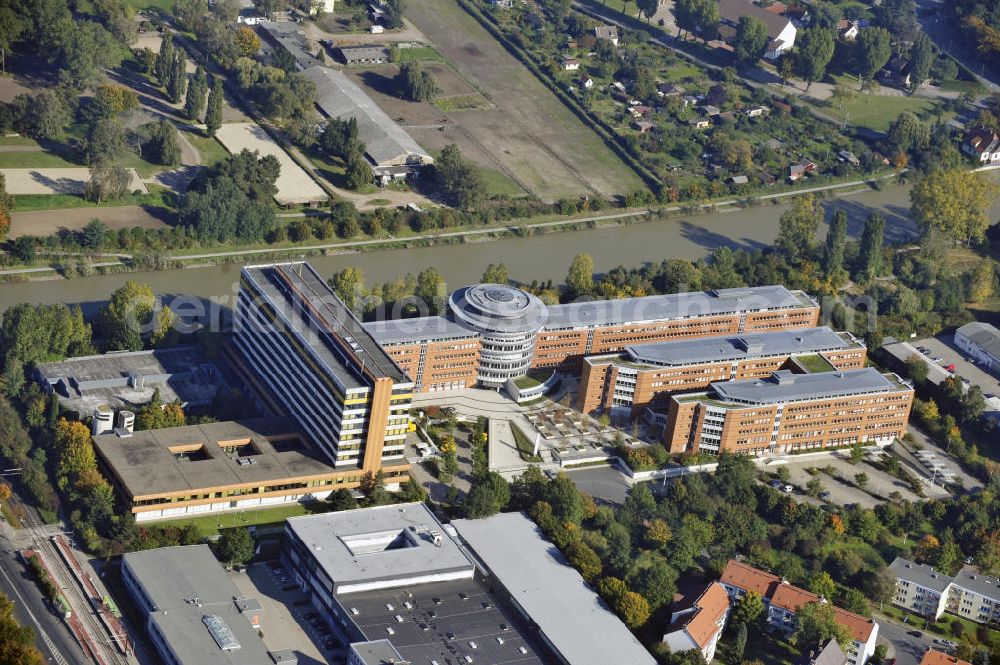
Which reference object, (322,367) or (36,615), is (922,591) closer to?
(322,367)

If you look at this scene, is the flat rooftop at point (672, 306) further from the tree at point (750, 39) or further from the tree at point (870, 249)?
the tree at point (750, 39)

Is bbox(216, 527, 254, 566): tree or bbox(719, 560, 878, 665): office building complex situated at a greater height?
bbox(719, 560, 878, 665): office building complex

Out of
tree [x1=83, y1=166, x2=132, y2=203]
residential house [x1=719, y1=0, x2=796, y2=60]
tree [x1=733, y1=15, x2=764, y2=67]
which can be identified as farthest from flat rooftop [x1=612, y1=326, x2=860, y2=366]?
residential house [x1=719, y1=0, x2=796, y2=60]

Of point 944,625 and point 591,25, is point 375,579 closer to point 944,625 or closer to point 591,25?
point 944,625

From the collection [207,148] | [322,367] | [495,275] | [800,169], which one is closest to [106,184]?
[207,148]

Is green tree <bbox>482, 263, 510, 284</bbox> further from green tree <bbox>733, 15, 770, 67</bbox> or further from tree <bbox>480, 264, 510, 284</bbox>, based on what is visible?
green tree <bbox>733, 15, 770, 67</bbox>
